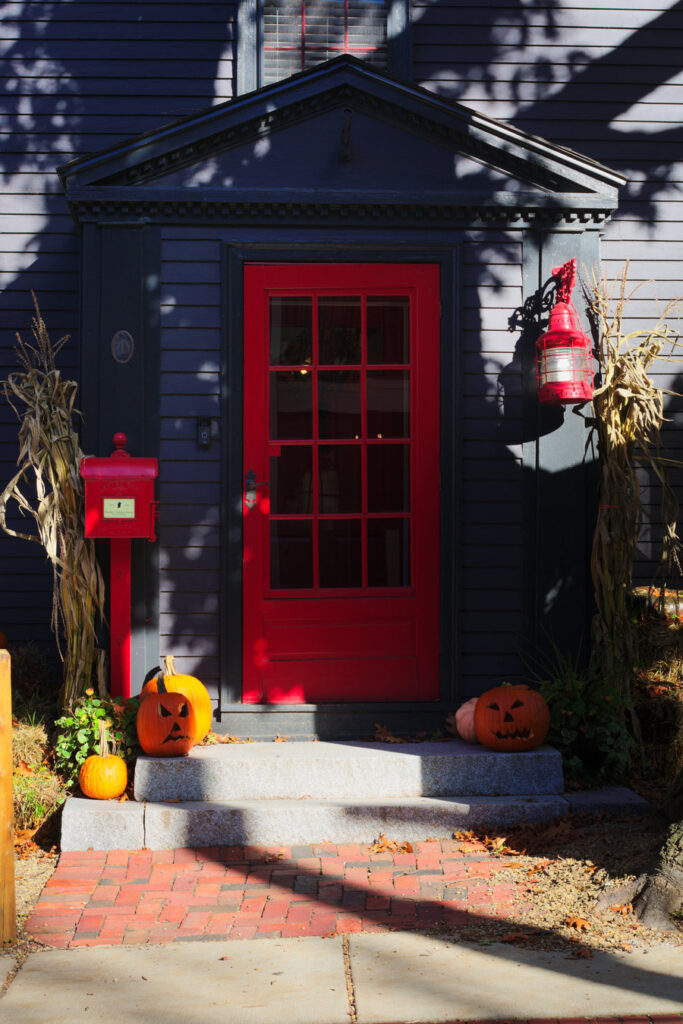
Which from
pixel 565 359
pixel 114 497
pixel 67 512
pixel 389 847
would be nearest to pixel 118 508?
pixel 114 497

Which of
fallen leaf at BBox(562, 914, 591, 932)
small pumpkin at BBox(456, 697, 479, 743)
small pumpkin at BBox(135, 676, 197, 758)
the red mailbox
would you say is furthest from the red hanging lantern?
fallen leaf at BBox(562, 914, 591, 932)

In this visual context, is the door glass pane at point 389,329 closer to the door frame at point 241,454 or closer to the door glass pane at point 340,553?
the door frame at point 241,454

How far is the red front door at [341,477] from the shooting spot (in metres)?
5.86

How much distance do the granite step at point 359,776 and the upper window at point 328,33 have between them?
4.54m

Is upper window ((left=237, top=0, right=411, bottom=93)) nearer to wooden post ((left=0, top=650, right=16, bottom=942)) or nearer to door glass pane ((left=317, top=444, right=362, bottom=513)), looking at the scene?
door glass pane ((left=317, top=444, right=362, bottom=513))

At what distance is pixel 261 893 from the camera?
4.45 meters

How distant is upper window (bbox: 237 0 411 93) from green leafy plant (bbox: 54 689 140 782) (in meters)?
4.28

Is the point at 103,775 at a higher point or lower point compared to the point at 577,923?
higher

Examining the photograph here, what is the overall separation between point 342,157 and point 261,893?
398cm

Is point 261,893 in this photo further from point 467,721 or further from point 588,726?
point 588,726

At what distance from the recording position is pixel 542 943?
3.83 meters

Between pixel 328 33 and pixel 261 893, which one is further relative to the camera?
pixel 328 33

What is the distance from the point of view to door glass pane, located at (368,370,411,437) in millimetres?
5957

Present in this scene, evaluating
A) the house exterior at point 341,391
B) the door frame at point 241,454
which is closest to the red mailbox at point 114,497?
the house exterior at point 341,391
